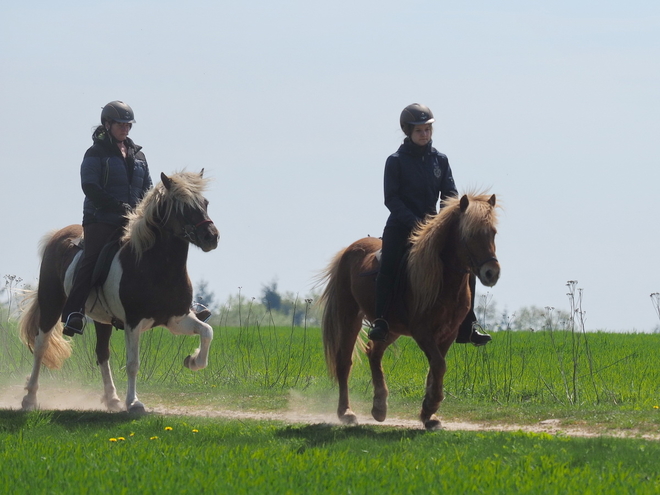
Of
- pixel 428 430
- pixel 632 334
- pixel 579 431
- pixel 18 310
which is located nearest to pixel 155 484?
pixel 428 430

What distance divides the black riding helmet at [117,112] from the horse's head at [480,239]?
4.13 metres

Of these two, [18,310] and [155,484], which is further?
[18,310]

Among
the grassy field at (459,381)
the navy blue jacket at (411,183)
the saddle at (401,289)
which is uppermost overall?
the navy blue jacket at (411,183)

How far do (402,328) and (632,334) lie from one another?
14.3 meters

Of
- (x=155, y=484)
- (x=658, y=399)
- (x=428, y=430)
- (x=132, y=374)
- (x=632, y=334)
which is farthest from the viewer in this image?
(x=632, y=334)

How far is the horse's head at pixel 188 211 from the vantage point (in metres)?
9.57

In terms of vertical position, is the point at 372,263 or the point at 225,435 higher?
the point at 372,263

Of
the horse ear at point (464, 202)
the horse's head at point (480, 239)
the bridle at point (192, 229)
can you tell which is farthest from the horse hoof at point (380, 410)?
the bridle at point (192, 229)

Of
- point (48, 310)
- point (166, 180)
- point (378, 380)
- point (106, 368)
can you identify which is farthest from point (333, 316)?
point (48, 310)

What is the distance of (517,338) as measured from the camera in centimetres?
2058

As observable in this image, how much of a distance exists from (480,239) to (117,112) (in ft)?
14.9

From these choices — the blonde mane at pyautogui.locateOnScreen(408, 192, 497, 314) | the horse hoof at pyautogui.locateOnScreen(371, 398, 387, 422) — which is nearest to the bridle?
the blonde mane at pyautogui.locateOnScreen(408, 192, 497, 314)

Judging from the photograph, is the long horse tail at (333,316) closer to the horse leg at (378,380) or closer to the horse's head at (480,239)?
the horse leg at (378,380)

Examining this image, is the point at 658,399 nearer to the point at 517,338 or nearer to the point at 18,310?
the point at 18,310
